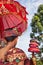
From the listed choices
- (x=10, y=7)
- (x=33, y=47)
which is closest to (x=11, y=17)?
(x=10, y=7)

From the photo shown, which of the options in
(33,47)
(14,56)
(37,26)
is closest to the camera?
(14,56)

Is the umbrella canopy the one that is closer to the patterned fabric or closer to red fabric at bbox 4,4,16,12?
the patterned fabric

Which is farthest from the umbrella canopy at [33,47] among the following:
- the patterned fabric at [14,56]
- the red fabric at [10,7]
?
the red fabric at [10,7]

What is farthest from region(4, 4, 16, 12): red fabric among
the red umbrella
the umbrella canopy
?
the umbrella canopy

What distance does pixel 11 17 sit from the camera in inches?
141

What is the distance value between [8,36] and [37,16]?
3.60ft

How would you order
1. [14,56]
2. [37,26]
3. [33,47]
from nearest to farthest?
[14,56] → [33,47] → [37,26]

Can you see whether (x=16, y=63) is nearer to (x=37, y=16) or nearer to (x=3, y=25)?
(x=3, y=25)

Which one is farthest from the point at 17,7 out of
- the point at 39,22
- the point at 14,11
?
the point at 39,22

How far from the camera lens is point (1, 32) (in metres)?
3.53

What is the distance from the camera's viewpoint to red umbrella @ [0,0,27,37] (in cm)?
355

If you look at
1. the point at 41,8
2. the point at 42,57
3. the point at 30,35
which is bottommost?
the point at 42,57

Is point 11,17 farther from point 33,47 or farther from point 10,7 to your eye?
point 33,47

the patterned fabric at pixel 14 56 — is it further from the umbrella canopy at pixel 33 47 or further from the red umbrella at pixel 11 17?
the red umbrella at pixel 11 17
